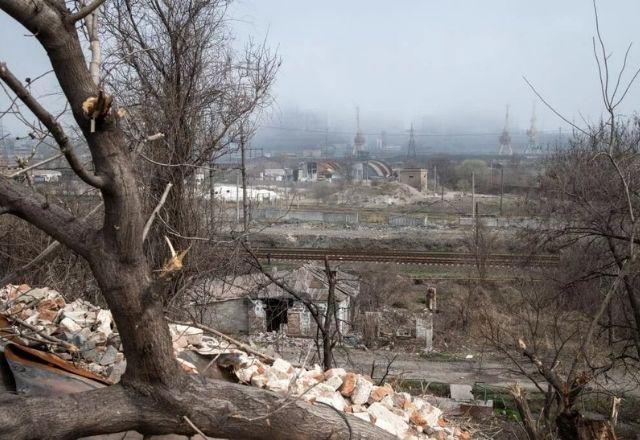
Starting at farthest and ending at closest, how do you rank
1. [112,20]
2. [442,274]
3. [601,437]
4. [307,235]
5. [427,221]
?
[427,221]
[307,235]
[442,274]
[112,20]
[601,437]

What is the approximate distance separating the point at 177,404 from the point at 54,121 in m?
1.44

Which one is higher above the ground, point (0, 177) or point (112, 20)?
point (112, 20)

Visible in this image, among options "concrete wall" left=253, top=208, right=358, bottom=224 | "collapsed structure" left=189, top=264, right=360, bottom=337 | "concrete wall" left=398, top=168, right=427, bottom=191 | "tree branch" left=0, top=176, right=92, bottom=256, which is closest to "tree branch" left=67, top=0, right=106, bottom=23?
"tree branch" left=0, top=176, right=92, bottom=256

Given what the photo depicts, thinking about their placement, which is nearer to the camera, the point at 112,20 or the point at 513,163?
the point at 112,20

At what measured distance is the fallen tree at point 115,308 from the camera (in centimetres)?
277

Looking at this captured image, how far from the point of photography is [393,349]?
15.8 m

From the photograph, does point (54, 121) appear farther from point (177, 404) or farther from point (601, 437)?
point (601, 437)

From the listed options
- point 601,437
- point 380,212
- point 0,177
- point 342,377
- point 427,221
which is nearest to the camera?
point 0,177

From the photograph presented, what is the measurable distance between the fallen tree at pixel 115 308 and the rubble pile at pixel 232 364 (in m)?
0.92

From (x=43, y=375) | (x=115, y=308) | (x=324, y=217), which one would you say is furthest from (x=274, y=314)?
(x=324, y=217)

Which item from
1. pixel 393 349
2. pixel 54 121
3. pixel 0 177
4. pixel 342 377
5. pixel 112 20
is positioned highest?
pixel 112 20

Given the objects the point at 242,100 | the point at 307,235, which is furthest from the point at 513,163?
the point at 242,100

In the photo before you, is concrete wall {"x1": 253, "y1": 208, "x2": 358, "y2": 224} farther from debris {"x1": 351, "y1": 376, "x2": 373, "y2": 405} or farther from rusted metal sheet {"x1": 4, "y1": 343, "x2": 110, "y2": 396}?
rusted metal sheet {"x1": 4, "y1": 343, "x2": 110, "y2": 396}

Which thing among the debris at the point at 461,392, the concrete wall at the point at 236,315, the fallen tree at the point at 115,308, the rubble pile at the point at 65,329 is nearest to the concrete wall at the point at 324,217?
the concrete wall at the point at 236,315
